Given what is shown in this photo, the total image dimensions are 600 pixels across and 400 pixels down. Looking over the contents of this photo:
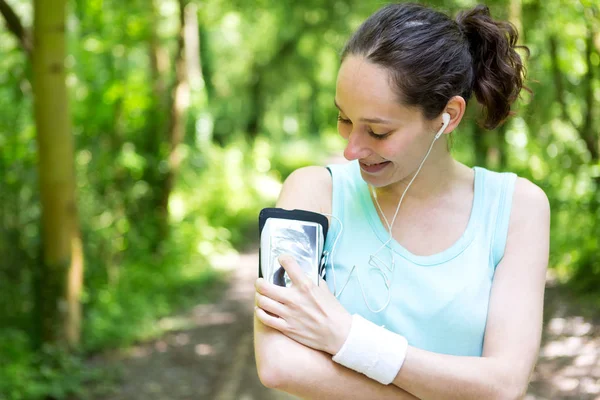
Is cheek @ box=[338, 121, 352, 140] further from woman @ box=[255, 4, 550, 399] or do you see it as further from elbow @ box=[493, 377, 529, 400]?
elbow @ box=[493, 377, 529, 400]

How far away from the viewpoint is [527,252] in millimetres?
1830

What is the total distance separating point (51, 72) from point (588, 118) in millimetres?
4791

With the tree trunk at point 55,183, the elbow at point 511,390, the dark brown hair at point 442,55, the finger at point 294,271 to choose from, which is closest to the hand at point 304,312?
the finger at point 294,271

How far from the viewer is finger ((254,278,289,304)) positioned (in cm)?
170

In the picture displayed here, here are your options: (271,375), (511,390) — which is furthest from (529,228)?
(271,375)

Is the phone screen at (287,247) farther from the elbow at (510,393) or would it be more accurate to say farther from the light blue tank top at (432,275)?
the elbow at (510,393)

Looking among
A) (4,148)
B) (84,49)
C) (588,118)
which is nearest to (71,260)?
(4,148)

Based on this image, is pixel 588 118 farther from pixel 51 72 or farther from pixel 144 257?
pixel 144 257

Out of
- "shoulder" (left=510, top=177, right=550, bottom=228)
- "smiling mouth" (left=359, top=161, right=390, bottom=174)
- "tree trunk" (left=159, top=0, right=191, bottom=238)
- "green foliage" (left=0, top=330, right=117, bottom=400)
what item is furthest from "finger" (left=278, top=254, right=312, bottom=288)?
"tree trunk" (left=159, top=0, right=191, bottom=238)

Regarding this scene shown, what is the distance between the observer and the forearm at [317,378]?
167 cm

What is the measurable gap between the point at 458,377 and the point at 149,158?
25.7 feet

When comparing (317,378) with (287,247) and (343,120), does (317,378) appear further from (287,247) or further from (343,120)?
(343,120)

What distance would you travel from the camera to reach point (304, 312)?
1.69 metres

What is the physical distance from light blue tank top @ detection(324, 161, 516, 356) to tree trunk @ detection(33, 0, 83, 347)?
Answer: 4041mm
